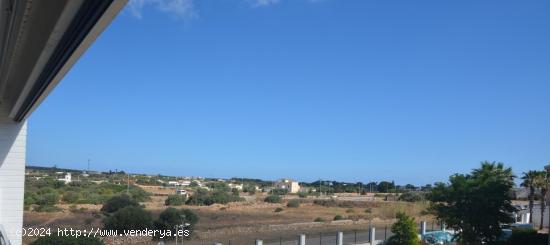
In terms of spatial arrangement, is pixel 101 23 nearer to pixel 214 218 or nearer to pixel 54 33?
pixel 54 33

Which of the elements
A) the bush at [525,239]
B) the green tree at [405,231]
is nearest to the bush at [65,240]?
the green tree at [405,231]

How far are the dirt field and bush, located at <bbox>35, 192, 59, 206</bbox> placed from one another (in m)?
1.23

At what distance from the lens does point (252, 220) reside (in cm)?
5319

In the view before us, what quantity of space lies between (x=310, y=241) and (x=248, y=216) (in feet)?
80.4

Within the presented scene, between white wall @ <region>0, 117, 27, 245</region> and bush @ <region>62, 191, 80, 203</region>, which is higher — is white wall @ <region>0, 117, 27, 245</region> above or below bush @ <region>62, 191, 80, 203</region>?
above

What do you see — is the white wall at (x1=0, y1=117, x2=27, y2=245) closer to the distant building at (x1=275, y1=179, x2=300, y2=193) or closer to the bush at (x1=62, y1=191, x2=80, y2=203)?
the bush at (x1=62, y1=191, x2=80, y2=203)

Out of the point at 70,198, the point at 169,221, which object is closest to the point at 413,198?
the point at 70,198

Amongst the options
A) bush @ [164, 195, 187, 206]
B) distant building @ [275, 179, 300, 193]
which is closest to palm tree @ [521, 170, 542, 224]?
bush @ [164, 195, 187, 206]

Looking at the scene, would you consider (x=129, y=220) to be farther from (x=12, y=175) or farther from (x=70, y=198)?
(x=70, y=198)

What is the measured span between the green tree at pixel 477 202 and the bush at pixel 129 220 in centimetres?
1659

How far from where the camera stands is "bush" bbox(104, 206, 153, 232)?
110ft

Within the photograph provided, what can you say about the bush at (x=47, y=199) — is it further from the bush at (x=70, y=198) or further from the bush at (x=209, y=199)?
the bush at (x=209, y=199)

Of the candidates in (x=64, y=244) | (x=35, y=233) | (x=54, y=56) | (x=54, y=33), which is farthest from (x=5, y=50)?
(x=35, y=233)

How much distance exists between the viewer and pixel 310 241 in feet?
109
